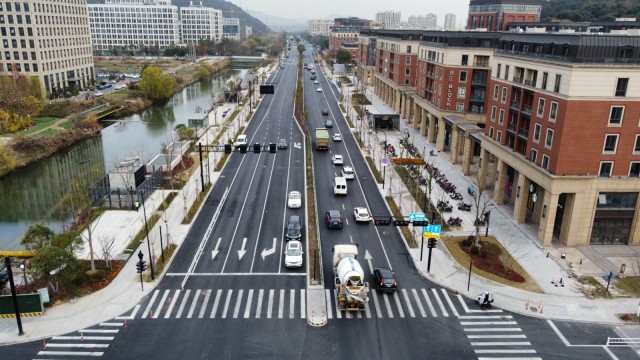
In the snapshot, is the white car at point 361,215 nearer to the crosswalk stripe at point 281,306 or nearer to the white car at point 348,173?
the white car at point 348,173

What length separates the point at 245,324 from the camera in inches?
1340

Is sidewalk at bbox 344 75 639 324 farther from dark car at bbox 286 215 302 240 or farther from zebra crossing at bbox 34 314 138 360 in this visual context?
zebra crossing at bbox 34 314 138 360

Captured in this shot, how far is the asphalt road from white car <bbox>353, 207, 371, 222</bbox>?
1.00 metres

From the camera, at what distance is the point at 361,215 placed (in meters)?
52.7

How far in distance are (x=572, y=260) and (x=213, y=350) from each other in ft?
110

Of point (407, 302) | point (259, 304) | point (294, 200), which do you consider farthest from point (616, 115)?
point (259, 304)

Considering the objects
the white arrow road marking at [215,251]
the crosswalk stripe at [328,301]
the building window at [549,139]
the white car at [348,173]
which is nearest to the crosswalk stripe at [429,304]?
the crosswalk stripe at [328,301]

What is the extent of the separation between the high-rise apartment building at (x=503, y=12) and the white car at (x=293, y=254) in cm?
9181

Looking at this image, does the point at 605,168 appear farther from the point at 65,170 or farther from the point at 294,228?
the point at 65,170

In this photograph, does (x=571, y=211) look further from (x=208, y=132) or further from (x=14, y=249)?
(x=208, y=132)

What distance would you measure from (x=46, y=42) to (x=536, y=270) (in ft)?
429

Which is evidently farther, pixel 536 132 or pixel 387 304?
pixel 536 132

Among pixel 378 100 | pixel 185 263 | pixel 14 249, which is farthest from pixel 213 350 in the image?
pixel 378 100

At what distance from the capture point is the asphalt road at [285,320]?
31.2 m
